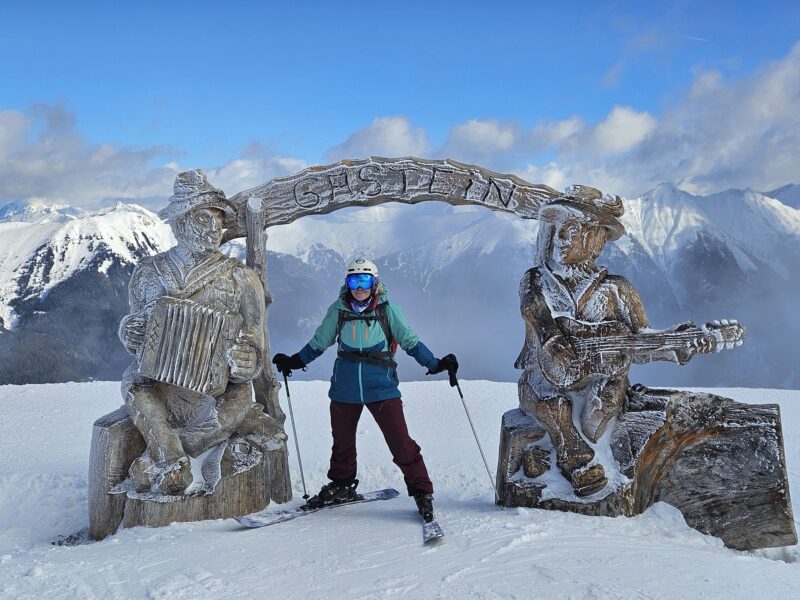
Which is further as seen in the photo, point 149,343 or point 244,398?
point 244,398

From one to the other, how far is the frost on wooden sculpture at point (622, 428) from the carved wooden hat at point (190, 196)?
6.80ft

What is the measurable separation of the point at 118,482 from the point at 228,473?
0.69 metres

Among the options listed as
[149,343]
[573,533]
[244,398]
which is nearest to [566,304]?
[573,533]

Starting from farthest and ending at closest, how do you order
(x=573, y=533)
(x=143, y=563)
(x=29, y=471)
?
(x=29, y=471) → (x=573, y=533) → (x=143, y=563)

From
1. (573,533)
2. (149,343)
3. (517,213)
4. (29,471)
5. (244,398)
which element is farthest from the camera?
(29,471)

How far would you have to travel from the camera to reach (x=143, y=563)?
363cm

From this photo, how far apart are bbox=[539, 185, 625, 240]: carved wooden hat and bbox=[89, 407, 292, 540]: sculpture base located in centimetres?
238

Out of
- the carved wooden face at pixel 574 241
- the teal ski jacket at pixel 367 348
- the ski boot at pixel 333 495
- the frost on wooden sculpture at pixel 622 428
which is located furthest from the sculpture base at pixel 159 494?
the carved wooden face at pixel 574 241

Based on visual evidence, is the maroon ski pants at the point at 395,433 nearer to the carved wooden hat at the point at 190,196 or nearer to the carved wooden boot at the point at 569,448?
the carved wooden boot at the point at 569,448

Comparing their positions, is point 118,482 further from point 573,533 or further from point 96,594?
point 573,533

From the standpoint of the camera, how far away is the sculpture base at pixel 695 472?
4316 millimetres

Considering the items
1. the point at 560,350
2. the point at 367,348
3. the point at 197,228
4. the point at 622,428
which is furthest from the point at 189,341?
the point at 622,428

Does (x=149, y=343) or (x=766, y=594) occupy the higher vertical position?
(x=149, y=343)

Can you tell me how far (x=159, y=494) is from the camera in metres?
4.37
